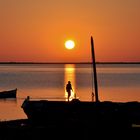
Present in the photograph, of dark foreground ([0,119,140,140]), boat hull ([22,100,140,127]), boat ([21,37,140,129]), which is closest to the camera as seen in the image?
dark foreground ([0,119,140,140])

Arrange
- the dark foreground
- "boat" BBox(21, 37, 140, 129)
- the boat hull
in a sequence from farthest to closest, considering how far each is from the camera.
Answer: the boat hull → "boat" BBox(21, 37, 140, 129) → the dark foreground

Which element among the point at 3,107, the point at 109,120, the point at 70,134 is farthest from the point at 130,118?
the point at 3,107

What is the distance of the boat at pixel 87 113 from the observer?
88.5ft

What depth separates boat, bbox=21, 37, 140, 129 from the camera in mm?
26984

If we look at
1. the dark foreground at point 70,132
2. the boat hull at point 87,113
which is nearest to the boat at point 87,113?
the boat hull at point 87,113

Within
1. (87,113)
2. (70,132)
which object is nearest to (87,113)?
(87,113)

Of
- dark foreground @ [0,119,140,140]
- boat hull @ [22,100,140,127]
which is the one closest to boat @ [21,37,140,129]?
boat hull @ [22,100,140,127]

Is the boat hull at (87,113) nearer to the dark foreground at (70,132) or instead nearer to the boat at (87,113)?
the boat at (87,113)

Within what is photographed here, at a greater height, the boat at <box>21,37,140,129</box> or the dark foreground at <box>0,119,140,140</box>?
the boat at <box>21,37,140,129</box>

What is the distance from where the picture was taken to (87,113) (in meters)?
28.8

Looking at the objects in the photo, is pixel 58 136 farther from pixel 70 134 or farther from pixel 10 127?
pixel 10 127

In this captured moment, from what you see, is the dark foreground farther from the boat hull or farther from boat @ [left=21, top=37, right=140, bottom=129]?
the boat hull

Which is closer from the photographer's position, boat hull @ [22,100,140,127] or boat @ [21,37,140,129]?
boat @ [21,37,140,129]

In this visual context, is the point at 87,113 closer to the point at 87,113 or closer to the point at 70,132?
the point at 87,113
